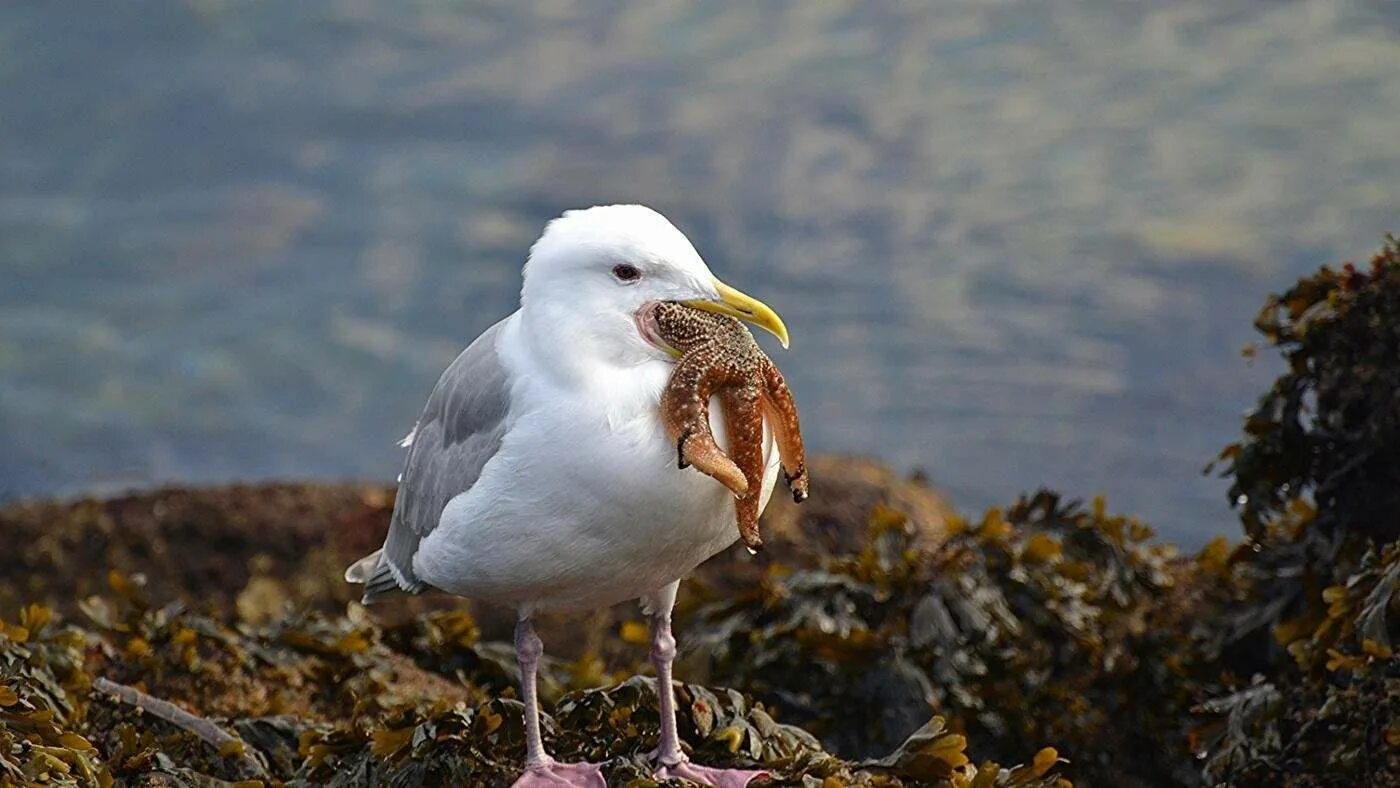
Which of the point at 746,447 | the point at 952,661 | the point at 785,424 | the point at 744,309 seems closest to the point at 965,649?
the point at 952,661

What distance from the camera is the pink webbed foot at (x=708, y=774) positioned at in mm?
4574

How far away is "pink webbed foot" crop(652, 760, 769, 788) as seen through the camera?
457cm

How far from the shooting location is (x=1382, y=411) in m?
6.14

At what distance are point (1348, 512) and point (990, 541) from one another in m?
1.30

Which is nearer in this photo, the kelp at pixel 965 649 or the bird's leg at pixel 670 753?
the bird's leg at pixel 670 753

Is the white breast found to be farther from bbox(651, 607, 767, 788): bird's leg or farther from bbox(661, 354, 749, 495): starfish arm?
bbox(651, 607, 767, 788): bird's leg

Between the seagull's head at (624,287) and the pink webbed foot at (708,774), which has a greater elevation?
the seagull's head at (624,287)

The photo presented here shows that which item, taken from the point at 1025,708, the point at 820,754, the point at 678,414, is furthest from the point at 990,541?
the point at 678,414

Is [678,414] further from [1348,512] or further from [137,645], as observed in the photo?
[1348,512]

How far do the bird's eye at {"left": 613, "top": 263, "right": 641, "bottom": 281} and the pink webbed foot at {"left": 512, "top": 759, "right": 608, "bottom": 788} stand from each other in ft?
4.12

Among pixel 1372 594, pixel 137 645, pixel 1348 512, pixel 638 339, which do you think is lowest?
pixel 137 645

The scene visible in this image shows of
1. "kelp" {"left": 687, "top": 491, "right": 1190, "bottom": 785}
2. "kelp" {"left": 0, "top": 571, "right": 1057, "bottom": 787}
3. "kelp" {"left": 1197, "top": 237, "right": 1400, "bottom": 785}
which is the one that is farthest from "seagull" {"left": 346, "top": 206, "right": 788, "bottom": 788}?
"kelp" {"left": 1197, "top": 237, "right": 1400, "bottom": 785}

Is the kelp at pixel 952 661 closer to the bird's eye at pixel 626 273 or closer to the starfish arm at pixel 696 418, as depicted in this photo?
the starfish arm at pixel 696 418

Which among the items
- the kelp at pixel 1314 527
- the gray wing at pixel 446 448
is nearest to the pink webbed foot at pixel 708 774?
the gray wing at pixel 446 448
